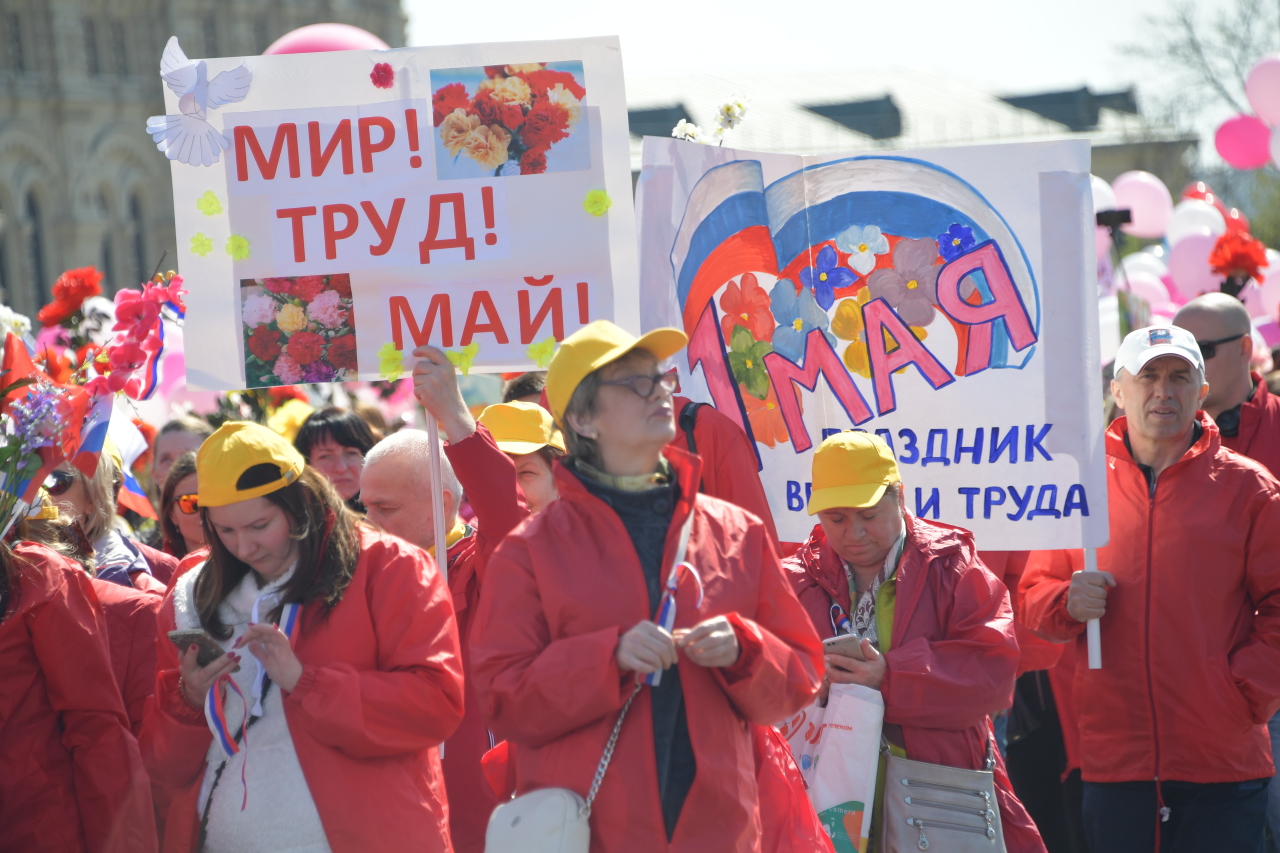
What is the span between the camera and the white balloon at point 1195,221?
11914 millimetres

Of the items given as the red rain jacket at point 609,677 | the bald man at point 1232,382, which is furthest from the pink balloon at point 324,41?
the red rain jacket at point 609,677

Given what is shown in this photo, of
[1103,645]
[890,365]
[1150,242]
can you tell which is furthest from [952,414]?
[1150,242]

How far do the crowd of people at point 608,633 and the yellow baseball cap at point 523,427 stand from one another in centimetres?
1

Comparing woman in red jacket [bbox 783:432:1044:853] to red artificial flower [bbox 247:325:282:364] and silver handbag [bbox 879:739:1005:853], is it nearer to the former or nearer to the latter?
silver handbag [bbox 879:739:1005:853]

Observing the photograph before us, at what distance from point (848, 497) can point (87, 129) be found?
4292 cm

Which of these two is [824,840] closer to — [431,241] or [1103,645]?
[1103,645]

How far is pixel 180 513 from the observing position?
5234mm

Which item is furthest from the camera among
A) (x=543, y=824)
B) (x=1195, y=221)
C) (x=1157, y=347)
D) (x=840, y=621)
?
(x=1195, y=221)

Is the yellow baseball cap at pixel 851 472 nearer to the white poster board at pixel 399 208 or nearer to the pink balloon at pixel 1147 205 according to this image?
the white poster board at pixel 399 208

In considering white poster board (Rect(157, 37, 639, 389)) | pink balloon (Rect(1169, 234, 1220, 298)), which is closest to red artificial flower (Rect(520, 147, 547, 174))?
white poster board (Rect(157, 37, 639, 389))

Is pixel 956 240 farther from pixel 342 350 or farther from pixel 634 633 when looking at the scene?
pixel 634 633

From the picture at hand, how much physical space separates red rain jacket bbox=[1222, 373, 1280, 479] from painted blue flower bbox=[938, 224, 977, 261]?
4.62ft

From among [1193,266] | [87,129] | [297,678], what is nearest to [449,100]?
[297,678]

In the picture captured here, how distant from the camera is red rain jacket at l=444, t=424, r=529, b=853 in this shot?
11.6 ft
